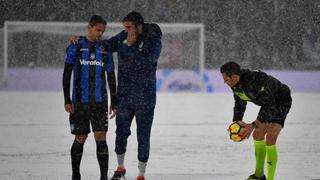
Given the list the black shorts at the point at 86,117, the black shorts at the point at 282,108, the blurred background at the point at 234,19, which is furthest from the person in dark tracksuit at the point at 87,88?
the blurred background at the point at 234,19

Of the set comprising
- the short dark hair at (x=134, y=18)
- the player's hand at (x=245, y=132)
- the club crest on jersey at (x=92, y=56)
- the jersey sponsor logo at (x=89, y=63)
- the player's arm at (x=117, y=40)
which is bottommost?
the player's hand at (x=245, y=132)

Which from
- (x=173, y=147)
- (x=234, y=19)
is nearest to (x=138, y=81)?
(x=173, y=147)

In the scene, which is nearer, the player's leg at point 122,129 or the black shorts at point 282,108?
the black shorts at point 282,108

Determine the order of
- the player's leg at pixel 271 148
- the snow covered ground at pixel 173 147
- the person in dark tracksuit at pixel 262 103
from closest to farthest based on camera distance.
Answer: the person in dark tracksuit at pixel 262 103
the player's leg at pixel 271 148
the snow covered ground at pixel 173 147

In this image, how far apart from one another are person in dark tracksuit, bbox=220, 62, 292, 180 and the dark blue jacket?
789mm

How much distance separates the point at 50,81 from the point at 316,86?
907 centimetres

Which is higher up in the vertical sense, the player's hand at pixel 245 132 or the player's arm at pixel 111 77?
the player's arm at pixel 111 77

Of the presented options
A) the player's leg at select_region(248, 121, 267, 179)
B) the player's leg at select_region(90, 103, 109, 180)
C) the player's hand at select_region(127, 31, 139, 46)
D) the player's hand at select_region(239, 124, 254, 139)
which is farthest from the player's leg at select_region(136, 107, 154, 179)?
the player's leg at select_region(248, 121, 267, 179)

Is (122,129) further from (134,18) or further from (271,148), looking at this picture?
(271,148)

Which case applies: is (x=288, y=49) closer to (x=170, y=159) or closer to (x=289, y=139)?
(x=289, y=139)

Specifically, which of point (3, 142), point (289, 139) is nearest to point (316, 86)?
point (289, 139)

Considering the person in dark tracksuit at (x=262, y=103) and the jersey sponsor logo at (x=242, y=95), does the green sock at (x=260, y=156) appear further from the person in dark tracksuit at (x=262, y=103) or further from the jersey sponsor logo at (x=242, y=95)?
the jersey sponsor logo at (x=242, y=95)

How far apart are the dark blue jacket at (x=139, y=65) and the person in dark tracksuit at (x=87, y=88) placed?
433 millimetres

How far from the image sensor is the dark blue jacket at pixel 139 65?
6.18 meters
